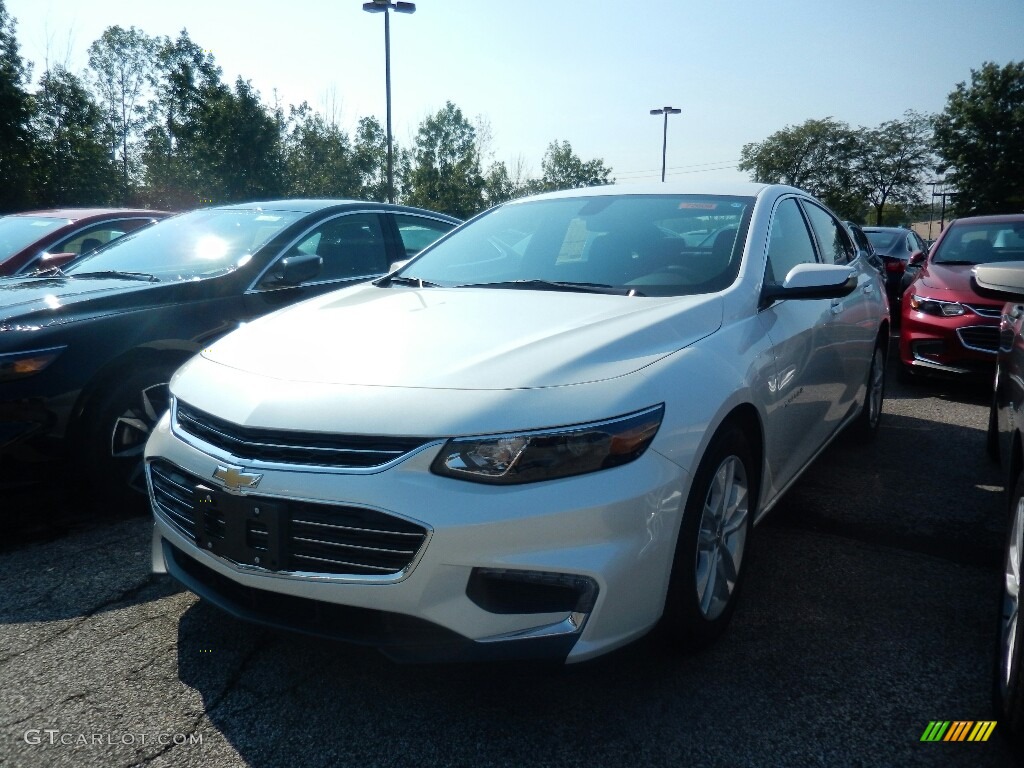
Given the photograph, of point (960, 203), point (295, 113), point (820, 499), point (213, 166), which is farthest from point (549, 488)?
point (960, 203)

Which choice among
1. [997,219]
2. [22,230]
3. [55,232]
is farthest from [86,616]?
[997,219]

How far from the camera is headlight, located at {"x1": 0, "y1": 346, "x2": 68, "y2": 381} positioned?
11.3 ft

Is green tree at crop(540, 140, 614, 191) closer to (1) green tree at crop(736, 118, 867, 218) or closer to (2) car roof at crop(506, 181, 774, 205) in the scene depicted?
(1) green tree at crop(736, 118, 867, 218)

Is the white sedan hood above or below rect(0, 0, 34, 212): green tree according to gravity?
below

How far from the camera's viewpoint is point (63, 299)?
3.86 metres

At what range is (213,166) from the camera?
25.3 m

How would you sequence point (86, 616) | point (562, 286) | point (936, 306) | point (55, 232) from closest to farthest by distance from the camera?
point (86, 616) < point (562, 286) < point (55, 232) < point (936, 306)

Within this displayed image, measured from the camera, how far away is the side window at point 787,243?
3342 millimetres

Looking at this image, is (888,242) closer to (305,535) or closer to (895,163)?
(305,535)

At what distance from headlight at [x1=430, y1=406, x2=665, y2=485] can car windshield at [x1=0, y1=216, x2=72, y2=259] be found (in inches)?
235

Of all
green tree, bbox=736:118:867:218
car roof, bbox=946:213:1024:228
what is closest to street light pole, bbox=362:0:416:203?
car roof, bbox=946:213:1024:228

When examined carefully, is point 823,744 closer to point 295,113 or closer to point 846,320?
point 846,320

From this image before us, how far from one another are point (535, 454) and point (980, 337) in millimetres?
5745

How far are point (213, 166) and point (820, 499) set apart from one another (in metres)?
24.8
